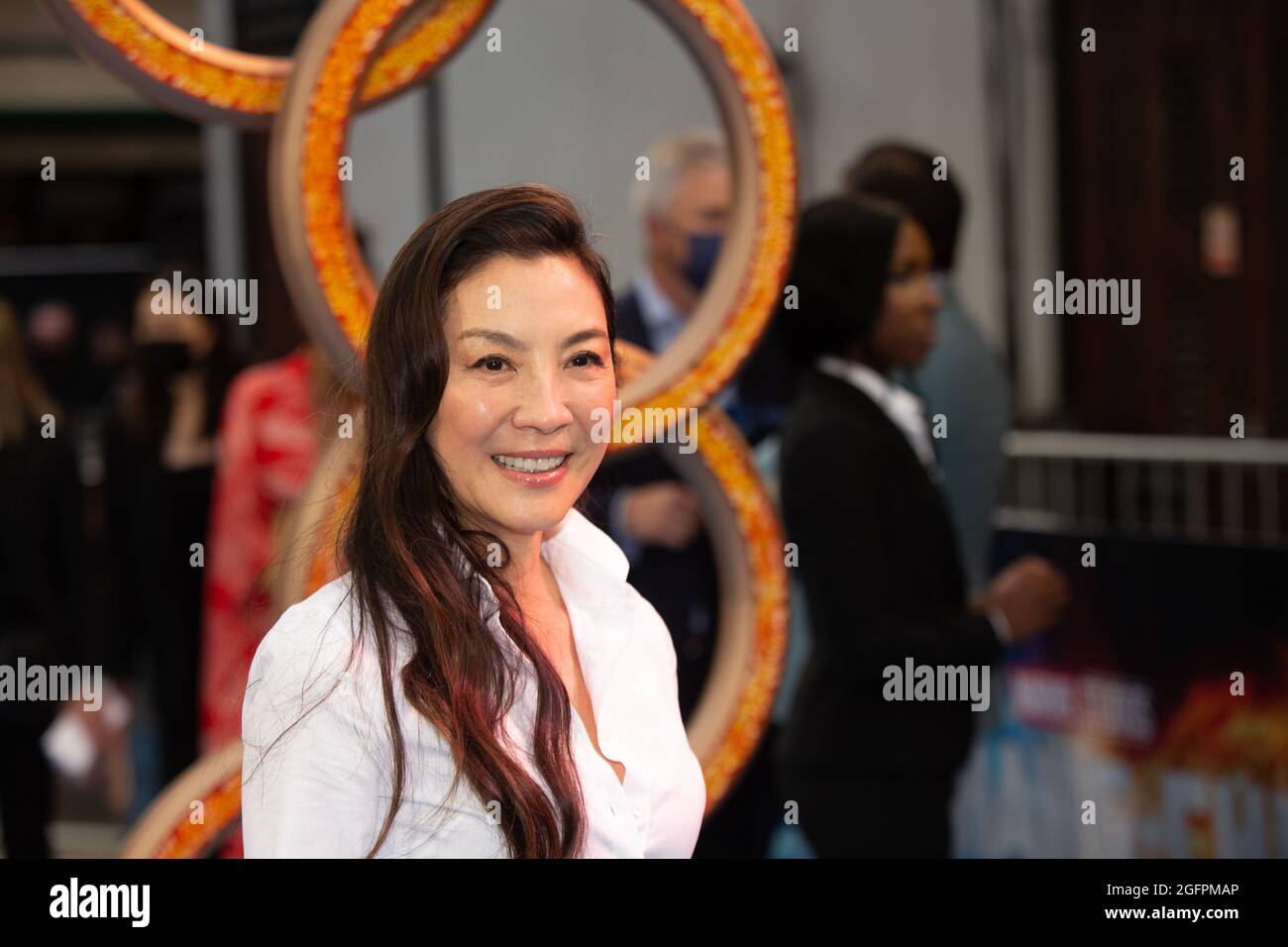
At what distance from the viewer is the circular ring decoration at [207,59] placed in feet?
7.36

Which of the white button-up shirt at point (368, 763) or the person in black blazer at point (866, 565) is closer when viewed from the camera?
the white button-up shirt at point (368, 763)

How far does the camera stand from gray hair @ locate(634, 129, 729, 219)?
3.37 meters

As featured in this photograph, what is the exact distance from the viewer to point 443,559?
4.59 feet

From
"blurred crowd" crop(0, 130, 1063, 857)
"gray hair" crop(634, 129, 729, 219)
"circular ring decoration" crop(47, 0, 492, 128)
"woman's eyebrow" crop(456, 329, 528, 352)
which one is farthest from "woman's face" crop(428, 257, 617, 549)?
"gray hair" crop(634, 129, 729, 219)

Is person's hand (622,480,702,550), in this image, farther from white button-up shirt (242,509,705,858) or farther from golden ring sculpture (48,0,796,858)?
white button-up shirt (242,509,705,858)

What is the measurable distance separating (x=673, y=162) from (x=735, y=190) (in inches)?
35.9

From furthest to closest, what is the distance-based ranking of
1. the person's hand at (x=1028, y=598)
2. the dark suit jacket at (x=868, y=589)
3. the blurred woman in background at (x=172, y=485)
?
1. the blurred woman in background at (x=172, y=485)
2. the person's hand at (x=1028, y=598)
3. the dark suit jacket at (x=868, y=589)

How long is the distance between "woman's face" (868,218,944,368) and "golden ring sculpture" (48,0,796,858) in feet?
1.03

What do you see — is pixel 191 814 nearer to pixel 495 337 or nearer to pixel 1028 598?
pixel 495 337

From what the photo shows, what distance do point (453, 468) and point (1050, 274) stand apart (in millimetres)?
4902

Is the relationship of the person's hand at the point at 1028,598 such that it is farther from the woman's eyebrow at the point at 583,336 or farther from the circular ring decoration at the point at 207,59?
the woman's eyebrow at the point at 583,336

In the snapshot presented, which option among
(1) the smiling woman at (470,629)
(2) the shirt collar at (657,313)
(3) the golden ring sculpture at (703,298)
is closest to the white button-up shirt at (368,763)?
(1) the smiling woman at (470,629)

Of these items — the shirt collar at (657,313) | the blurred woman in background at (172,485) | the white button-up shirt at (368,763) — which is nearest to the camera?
the white button-up shirt at (368,763)

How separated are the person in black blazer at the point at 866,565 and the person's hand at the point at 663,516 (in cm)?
36
